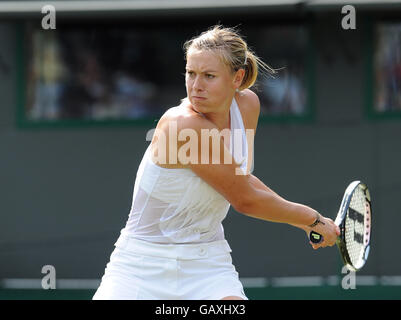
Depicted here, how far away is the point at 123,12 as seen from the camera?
6047mm

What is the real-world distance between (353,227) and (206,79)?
107 centimetres

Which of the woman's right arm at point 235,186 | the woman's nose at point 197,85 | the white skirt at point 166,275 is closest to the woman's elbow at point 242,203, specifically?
the woman's right arm at point 235,186

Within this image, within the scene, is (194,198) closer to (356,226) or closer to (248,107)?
(248,107)

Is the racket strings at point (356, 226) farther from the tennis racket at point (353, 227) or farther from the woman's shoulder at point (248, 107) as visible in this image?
the woman's shoulder at point (248, 107)

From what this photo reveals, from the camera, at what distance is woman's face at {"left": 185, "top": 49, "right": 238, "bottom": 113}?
3176 mm

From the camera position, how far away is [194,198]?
321cm

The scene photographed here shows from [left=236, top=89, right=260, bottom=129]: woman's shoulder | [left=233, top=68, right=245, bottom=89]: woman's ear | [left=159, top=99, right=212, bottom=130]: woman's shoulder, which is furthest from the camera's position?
[left=236, top=89, right=260, bottom=129]: woman's shoulder

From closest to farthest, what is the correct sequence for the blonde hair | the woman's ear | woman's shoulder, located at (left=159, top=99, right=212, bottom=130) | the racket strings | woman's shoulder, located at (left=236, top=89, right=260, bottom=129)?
1. woman's shoulder, located at (left=159, top=99, right=212, bottom=130)
2. the blonde hair
3. the woman's ear
4. woman's shoulder, located at (left=236, top=89, right=260, bottom=129)
5. the racket strings

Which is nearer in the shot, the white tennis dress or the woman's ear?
the white tennis dress

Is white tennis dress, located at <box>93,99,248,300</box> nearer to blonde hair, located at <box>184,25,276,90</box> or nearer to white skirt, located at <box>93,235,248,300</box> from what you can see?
white skirt, located at <box>93,235,248,300</box>

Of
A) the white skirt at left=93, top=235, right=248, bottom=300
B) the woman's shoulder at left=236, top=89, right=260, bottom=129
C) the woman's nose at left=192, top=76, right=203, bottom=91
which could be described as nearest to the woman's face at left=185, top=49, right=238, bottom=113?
the woman's nose at left=192, top=76, right=203, bottom=91

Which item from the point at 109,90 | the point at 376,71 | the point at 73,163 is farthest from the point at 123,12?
the point at 376,71
